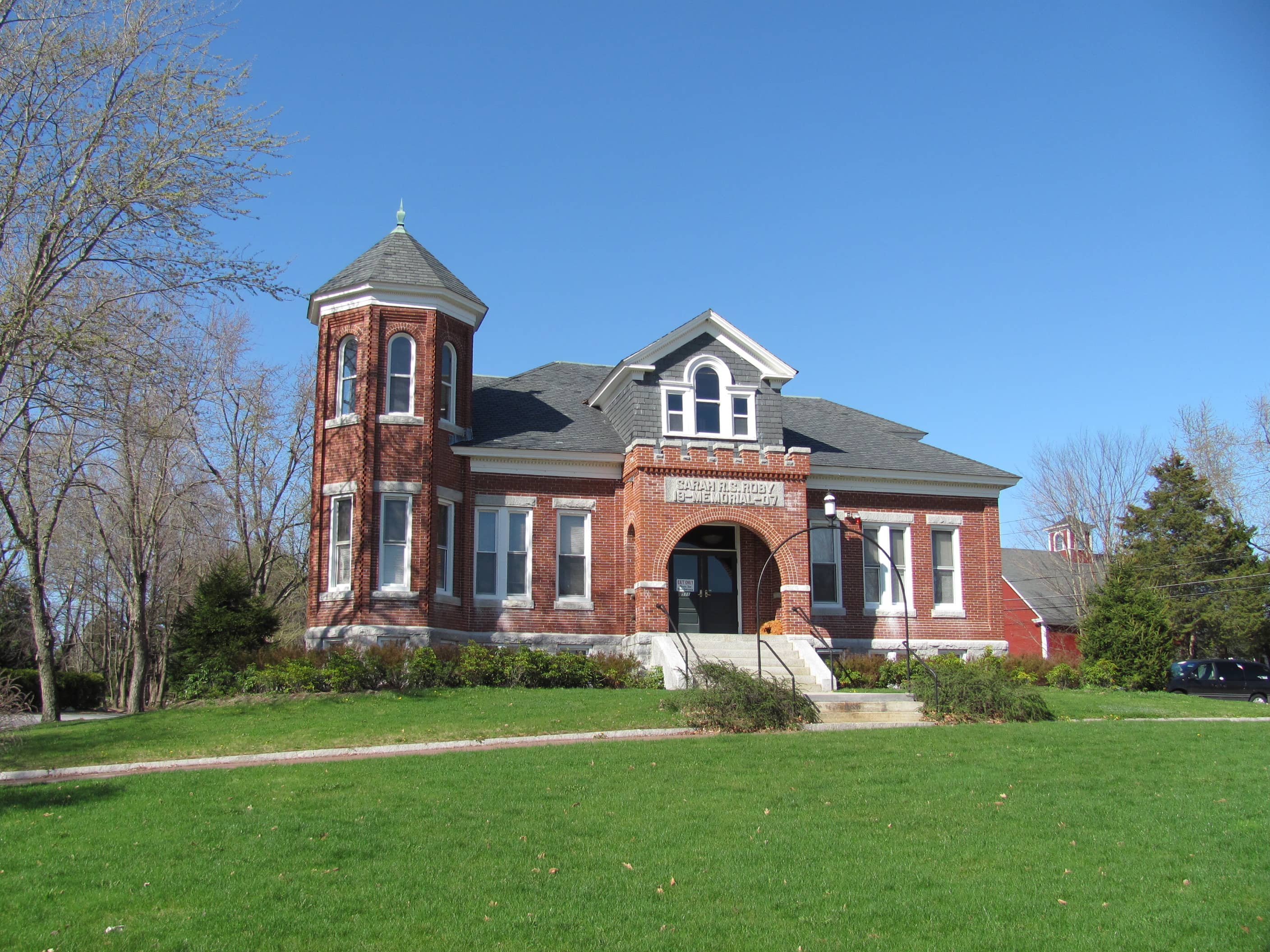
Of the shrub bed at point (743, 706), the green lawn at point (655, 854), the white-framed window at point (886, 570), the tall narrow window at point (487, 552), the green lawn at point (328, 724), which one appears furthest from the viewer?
the white-framed window at point (886, 570)

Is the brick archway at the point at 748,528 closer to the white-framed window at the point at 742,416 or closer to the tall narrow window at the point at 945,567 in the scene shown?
the white-framed window at the point at 742,416

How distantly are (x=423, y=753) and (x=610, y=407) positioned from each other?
14.3 m

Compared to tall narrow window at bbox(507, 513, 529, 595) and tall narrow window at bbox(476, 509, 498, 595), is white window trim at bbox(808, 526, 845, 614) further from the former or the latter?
tall narrow window at bbox(476, 509, 498, 595)

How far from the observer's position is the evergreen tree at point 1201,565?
42.5 meters

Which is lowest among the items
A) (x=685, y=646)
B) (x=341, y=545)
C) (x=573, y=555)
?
(x=685, y=646)

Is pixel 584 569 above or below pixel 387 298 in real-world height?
below

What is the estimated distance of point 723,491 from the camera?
923 inches

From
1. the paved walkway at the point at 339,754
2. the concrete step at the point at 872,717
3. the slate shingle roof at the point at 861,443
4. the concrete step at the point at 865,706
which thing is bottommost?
the paved walkway at the point at 339,754

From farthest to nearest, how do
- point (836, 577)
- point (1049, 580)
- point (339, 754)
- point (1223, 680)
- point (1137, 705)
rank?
1. point (1049, 580)
2. point (1223, 680)
3. point (836, 577)
4. point (1137, 705)
5. point (339, 754)

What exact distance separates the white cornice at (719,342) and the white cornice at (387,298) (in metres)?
4.08

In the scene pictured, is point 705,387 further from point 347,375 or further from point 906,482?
→ point 347,375

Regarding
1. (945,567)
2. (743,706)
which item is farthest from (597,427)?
(743,706)

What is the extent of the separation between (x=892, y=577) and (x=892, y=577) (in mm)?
16

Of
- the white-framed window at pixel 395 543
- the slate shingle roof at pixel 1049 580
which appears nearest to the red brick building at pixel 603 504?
the white-framed window at pixel 395 543
